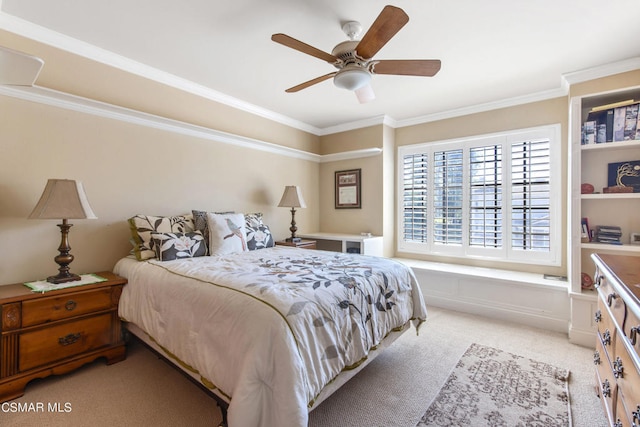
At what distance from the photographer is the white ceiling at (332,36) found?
1.96m

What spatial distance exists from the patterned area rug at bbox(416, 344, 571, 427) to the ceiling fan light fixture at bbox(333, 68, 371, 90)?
2.23 metres

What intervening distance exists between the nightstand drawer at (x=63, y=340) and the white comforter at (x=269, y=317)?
0.19 m

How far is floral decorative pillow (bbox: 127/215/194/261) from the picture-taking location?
8.05 feet

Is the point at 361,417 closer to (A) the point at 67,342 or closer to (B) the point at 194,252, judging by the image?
(B) the point at 194,252

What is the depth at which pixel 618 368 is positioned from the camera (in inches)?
49.0

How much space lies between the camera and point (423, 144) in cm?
420

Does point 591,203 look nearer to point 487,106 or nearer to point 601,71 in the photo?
A: point 601,71

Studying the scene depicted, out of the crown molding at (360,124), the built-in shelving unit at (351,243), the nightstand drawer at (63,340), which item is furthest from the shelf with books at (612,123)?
the nightstand drawer at (63,340)

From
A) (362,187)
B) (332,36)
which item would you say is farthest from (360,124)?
(332,36)

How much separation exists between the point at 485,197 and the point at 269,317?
3.43 metres

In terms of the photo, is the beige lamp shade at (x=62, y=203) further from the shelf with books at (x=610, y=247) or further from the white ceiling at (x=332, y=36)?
the shelf with books at (x=610, y=247)

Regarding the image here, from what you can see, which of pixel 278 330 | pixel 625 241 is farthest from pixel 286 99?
pixel 625 241

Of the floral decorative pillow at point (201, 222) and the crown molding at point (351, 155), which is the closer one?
the floral decorative pillow at point (201, 222)

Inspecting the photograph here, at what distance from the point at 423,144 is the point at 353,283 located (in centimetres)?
309
